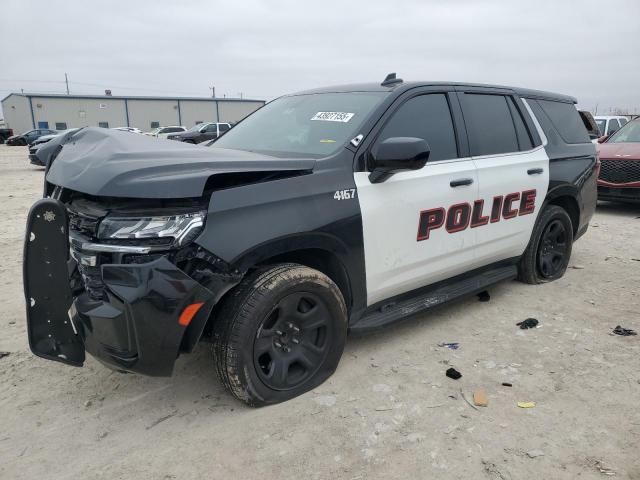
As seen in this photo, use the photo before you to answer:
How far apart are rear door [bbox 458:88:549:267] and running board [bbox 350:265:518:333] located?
142 millimetres

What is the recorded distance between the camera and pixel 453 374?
309cm

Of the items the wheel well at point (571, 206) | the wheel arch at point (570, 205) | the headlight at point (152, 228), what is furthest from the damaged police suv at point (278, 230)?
the wheel well at point (571, 206)

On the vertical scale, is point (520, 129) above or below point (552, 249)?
above

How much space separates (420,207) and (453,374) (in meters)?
1.07

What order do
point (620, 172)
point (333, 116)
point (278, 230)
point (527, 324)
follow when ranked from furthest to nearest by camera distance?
point (620, 172)
point (527, 324)
point (333, 116)
point (278, 230)

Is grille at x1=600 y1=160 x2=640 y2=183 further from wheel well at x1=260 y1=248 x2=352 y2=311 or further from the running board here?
wheel well at x1=260 y1=248 x2=352 y2=311

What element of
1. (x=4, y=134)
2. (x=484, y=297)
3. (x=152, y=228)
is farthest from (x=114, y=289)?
(x=4, y=134)

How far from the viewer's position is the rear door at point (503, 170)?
3.71 m

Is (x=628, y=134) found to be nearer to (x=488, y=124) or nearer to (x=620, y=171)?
(x=620, y=171)

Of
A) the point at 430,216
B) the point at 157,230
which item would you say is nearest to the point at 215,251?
the point at 157,230

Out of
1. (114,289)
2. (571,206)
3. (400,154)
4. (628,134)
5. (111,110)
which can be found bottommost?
(571,206)

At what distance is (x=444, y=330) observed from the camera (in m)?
3.77

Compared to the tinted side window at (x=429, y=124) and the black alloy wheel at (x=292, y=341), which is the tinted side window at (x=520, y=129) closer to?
the tinted side window at (x=429, y=124)

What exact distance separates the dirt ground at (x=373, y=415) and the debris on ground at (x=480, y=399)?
0.04 meters
